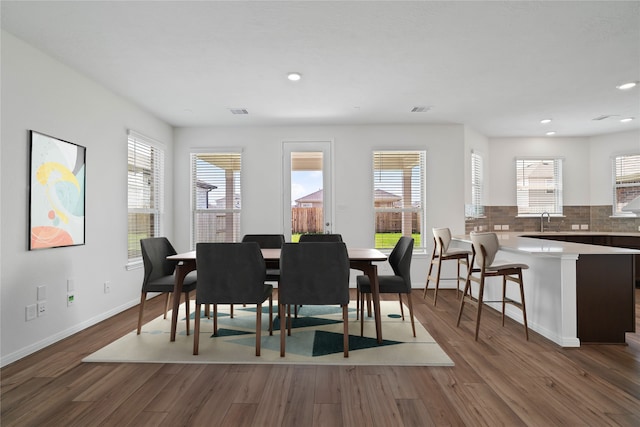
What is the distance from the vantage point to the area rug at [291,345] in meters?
2.72

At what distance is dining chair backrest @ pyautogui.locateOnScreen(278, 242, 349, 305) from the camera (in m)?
2.73

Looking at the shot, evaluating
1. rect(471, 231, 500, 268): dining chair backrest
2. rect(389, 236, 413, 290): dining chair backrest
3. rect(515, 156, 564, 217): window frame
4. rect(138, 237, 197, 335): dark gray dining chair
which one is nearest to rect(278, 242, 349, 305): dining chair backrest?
rect(389, 236, 413, 290): dining chair backrest

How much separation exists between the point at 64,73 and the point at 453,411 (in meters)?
4.32

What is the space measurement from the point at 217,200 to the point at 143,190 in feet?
3.77

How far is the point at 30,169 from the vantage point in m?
2.92

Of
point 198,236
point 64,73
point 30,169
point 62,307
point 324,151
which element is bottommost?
point 62,307

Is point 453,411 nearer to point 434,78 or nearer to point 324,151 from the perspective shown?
point 434,78

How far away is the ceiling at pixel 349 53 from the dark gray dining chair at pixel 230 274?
1.74 metres

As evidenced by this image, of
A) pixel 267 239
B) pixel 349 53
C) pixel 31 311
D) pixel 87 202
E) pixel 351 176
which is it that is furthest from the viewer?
pixel 351 176

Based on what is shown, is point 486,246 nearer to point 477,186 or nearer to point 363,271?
point 363,271

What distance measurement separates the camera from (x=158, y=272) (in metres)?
3.47

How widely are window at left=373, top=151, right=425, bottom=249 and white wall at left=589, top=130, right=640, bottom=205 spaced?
3432 millimetres

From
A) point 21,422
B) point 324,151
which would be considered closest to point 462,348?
point 21,422

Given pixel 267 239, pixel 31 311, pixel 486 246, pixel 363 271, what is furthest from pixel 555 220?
pixel 31 311
